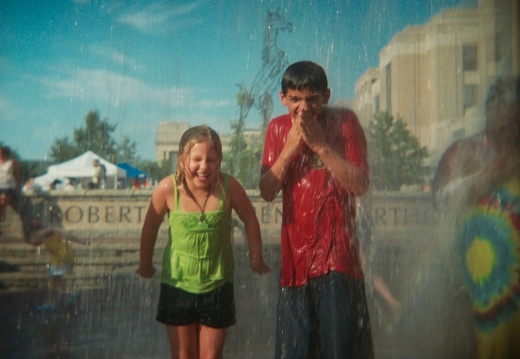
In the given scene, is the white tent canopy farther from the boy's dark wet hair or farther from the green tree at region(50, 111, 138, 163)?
the boy's dark wet hair

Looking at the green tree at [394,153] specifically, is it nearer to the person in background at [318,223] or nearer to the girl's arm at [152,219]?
the person in background at [318,223]

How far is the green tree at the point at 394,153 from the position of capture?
4219 millimetres

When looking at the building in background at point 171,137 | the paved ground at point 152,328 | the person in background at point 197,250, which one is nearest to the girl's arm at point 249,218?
the person in background at point 197,250

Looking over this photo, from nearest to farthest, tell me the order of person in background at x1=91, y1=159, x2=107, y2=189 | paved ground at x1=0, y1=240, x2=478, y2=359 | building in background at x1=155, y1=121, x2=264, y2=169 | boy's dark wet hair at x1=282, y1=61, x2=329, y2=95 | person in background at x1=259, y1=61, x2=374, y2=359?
1. person in background at x1=259, y1=61, x2=374, y2=359
2. boy's dark wet hair at x1=282, y1=61, x2=329, y2=95
3. paved ground at x1=0, y1=240, x2=478, y2=359
4. building in background at x1=155, y1=121, x2=264, y2=169
5. person in background at x1=91, y1=159, x2=107, y2=189

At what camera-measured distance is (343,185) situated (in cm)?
226

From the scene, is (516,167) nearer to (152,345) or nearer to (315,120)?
(315,120)

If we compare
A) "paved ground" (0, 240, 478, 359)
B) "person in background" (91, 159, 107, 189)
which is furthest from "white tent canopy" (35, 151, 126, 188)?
"paved ground" (0, 240, 478, 359)

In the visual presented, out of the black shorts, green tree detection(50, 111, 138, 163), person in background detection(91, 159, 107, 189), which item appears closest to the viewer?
the black shorts

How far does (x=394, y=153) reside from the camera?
4305 mm

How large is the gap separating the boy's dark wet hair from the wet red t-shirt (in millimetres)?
115

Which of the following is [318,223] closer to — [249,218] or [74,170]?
[249,218]

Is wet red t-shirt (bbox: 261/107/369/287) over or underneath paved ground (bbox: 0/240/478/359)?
over

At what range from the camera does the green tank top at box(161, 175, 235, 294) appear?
7.94 ft

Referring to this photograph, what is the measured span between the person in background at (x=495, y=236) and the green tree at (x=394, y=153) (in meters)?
0.89
